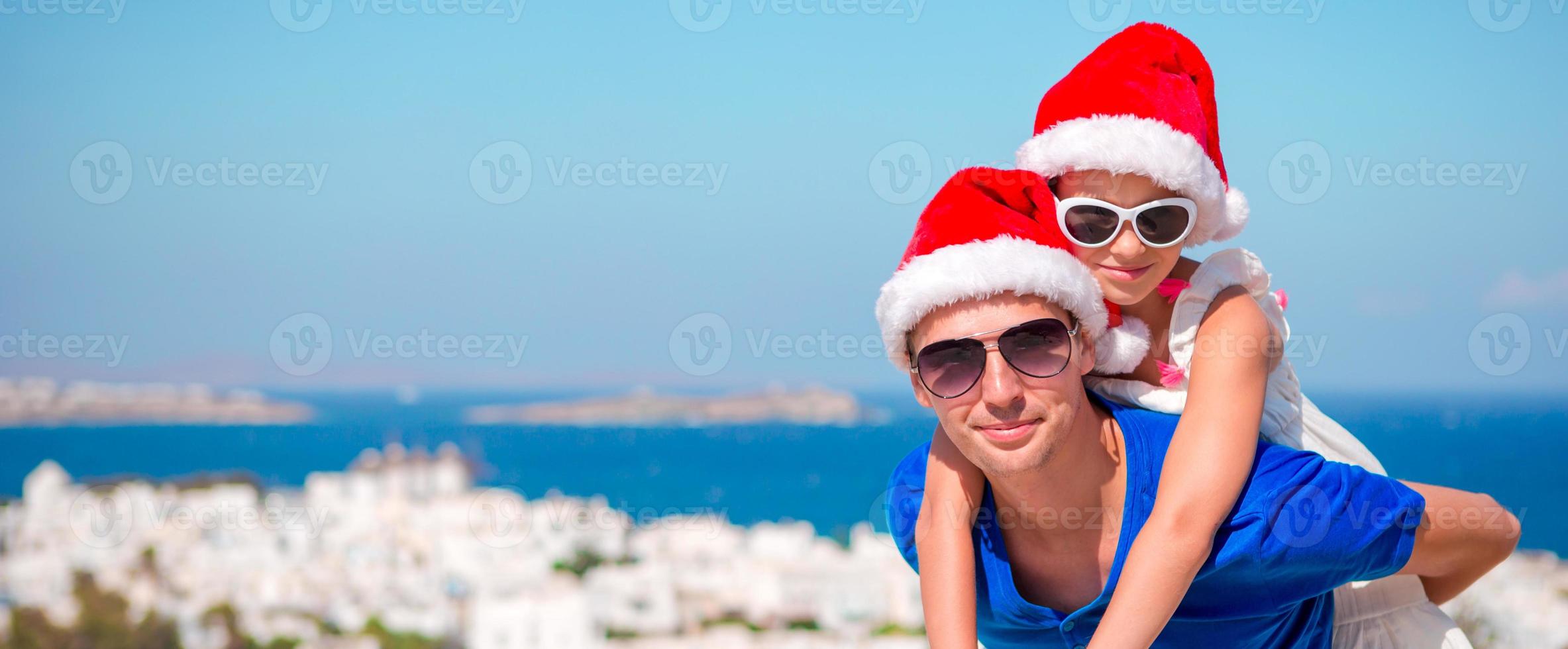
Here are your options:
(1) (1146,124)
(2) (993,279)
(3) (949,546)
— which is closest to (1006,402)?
(2) (993,279)

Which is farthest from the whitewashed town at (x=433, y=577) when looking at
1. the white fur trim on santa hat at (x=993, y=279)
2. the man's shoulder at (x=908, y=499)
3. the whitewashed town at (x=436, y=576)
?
the white fur trim on santa hat at (x=993, y=279)

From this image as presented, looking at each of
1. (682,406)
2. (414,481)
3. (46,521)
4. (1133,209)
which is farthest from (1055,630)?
(682,406)

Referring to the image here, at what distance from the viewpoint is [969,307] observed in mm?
2326

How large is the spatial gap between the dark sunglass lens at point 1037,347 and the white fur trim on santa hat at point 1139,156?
342 mm

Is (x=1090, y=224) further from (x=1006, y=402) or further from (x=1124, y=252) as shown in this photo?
(x=1006, y=402)

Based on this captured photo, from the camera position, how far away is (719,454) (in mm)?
80062

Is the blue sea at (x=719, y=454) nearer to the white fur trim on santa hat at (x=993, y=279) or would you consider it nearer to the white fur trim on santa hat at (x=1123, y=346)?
the white fur trim on santa hat at (x=1123, y=346)

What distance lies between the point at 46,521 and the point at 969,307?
19.0 metres

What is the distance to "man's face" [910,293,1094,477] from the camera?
2.26m

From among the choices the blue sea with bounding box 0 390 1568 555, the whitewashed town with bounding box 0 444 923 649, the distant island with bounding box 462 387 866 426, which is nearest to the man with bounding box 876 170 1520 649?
the whitewashed town with bounding box 0 444 923 649

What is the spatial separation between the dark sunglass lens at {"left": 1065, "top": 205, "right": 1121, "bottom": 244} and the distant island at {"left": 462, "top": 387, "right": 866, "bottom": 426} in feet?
288

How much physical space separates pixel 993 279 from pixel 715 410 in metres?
89.1

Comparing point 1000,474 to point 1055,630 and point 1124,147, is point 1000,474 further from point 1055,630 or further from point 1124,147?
point 1124,147

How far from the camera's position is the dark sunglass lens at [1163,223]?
2350 millimetres
